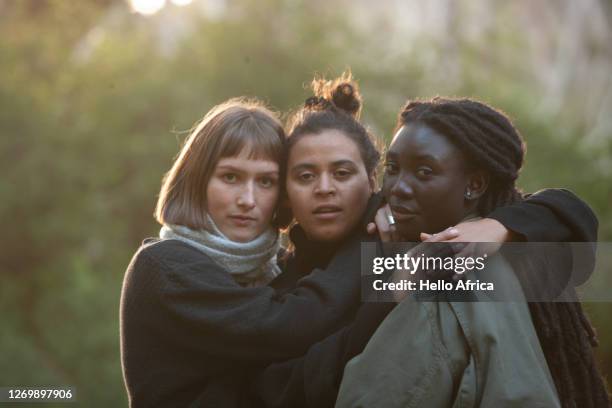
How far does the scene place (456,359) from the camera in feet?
7.89

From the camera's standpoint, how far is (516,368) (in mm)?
2330

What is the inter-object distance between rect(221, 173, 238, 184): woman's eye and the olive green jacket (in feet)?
3.80

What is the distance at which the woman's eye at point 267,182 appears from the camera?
3.45m

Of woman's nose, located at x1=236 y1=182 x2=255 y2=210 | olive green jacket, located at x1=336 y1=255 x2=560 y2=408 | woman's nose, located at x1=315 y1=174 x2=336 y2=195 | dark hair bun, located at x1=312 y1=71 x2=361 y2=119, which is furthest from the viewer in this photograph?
dark hair bun, located at x1=312 y1=71 x2=361 y2=119

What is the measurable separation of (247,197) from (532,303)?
4.39 ft

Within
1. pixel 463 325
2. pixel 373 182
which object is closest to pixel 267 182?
pixel 373 182

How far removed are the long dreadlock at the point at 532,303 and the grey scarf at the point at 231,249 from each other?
105 cm

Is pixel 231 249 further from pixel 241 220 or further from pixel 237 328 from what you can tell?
pixel 237 328

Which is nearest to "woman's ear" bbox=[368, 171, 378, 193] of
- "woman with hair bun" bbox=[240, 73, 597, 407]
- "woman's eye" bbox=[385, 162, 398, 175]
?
"woman with hair bun" bbox=[240, 73, 597, 407]

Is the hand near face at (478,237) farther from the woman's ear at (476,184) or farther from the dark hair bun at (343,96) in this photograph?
the dark hair bun at (343,96)

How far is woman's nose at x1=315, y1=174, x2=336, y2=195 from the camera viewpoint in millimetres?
3229

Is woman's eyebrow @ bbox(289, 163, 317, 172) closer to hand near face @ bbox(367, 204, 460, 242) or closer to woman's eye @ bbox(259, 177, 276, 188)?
woman's eye @ bbox(259, 177, 276, 188)

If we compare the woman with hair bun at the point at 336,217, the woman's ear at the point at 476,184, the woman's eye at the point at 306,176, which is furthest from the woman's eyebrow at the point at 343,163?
the woman's ear at the point at 476,184

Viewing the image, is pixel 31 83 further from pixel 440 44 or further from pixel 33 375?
pixel 440 44
